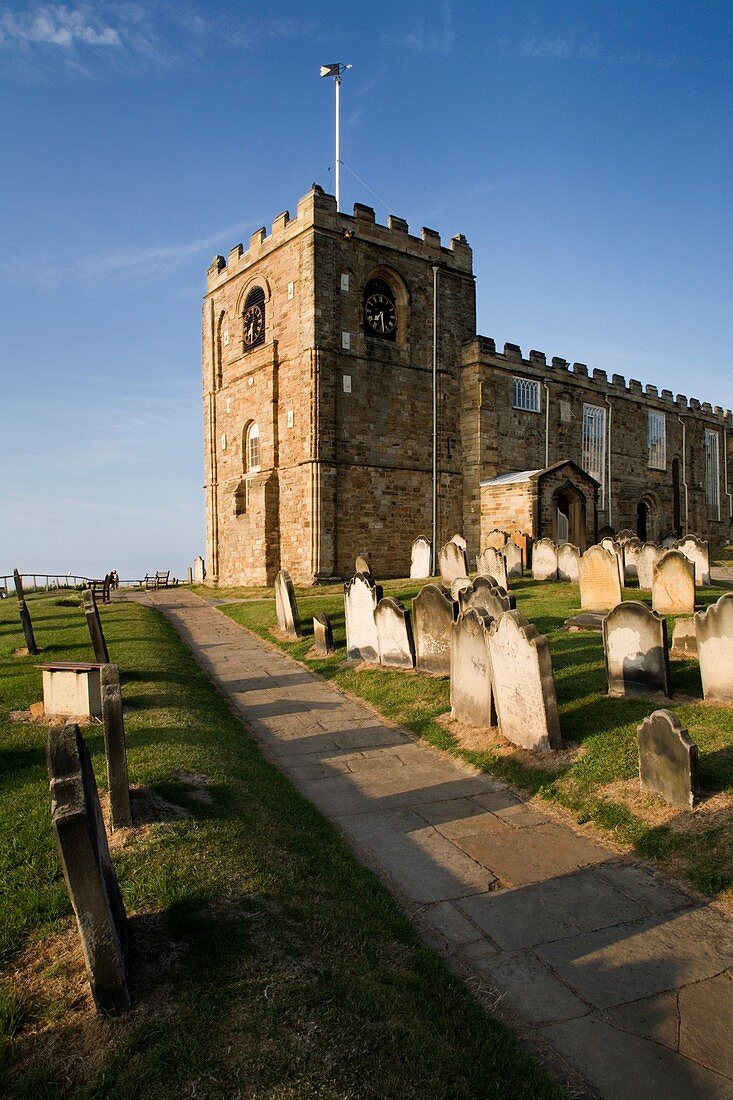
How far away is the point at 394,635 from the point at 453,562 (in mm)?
8084

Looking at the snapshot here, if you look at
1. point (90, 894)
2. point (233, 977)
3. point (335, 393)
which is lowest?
point (233, 977)

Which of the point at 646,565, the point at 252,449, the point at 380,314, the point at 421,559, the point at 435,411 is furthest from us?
the point at 252,449

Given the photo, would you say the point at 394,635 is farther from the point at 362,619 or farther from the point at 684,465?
the point at 684,465

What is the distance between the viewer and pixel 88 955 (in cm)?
272

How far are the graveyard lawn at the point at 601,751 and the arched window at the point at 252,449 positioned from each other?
15.6m

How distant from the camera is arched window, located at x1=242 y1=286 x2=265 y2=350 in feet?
83.8

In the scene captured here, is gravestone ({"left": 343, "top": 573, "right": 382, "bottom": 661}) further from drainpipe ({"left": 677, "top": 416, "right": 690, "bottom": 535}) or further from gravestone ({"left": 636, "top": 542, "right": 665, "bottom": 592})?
drainpipe ({"left": 677, "top": 416, "right": 690, "bottom": 535})

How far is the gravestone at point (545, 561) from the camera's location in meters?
17.9

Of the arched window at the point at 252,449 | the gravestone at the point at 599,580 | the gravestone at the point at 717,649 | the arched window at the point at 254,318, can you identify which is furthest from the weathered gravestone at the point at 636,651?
the arched window at the point at 254,318

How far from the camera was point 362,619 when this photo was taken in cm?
1108

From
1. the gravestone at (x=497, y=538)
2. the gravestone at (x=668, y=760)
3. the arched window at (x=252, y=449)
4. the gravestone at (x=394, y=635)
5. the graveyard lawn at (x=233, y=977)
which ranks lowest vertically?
the graveyard lawn at (x=233, y=977)

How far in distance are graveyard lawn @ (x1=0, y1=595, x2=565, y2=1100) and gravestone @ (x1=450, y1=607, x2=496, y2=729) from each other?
274 centimetres

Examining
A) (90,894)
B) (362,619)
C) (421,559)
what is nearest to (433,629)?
(362,619)

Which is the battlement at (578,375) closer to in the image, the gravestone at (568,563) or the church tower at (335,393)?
the church tower at (335,393)
